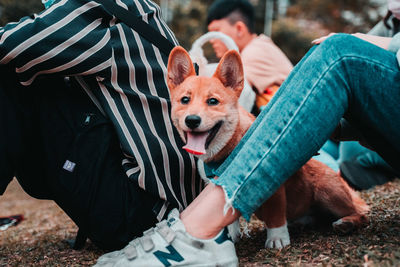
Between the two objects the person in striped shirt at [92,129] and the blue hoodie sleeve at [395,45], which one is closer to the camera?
the blue hoodie sleeve at [395,45]

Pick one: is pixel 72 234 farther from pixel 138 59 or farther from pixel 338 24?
pixel 338 24

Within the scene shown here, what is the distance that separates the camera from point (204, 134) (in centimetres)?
192

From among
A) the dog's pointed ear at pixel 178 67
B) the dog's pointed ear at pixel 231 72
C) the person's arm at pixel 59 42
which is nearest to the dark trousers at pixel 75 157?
the person's arm at pixel 59 42

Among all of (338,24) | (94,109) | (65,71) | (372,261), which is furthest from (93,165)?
(338,24)

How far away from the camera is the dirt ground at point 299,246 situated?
5.01 feet

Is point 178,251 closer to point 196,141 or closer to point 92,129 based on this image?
point 196,141

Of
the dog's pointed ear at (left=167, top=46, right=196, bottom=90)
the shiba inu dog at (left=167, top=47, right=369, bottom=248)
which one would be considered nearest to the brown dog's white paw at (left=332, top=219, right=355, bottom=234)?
the shiba inu dog at (left=167, top=47, right=369, bottom=248)

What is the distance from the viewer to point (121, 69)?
184cm

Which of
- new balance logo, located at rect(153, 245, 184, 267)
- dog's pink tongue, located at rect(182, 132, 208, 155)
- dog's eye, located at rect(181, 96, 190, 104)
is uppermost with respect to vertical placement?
dog's eye, located at rect(181, 96, 190, 104)

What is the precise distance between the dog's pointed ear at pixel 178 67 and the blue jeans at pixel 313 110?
2.38 ft

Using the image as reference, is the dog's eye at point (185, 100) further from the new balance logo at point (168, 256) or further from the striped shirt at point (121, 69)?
the new balance logo at point (168, 256)

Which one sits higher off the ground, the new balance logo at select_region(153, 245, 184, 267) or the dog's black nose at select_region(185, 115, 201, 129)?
the dog's black nose at select_region(185, 115, 201, 129)

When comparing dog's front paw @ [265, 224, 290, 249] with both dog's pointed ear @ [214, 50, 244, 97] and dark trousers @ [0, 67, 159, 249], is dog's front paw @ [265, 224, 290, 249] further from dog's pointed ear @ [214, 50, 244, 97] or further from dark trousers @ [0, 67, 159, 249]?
dog's pointed ear @ [214, 50, 244, 97]

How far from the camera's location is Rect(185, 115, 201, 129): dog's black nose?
6.02 ft
